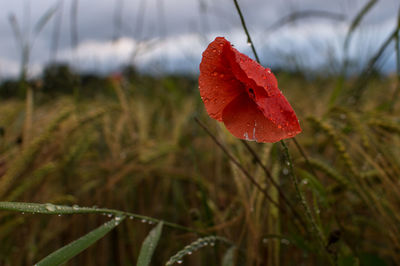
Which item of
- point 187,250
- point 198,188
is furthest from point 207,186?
point 187,250

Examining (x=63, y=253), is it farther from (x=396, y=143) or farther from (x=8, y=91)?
(x=8, y=91)

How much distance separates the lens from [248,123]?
36 cm

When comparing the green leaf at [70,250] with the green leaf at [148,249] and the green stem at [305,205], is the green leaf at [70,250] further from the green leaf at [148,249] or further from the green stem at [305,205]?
the green stem at [305,205]

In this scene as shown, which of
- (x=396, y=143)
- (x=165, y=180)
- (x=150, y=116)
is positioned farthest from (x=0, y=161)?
(x=396, y=143)

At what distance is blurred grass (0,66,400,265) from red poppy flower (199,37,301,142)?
22cm

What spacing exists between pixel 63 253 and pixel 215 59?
0.84ft

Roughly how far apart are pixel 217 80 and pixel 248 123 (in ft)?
0.19

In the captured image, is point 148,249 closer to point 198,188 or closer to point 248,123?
point 248,123

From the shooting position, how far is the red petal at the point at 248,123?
337 mm

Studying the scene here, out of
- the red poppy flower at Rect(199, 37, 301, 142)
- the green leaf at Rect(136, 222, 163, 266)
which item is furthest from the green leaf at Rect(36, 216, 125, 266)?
the red poppy flower at Rect(199, 37, 301, 142)

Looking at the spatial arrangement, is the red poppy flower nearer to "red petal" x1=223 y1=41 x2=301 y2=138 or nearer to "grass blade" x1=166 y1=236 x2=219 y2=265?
"red petal" x1=223 y1=41 x2=301 y2=138

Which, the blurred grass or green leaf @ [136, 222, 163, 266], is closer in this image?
green leaf @ [136, 222, 163, 266]

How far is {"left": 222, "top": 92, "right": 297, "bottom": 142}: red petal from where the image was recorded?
337mm

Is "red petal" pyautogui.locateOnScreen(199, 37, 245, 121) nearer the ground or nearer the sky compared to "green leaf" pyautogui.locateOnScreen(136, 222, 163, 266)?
nearer the sky
